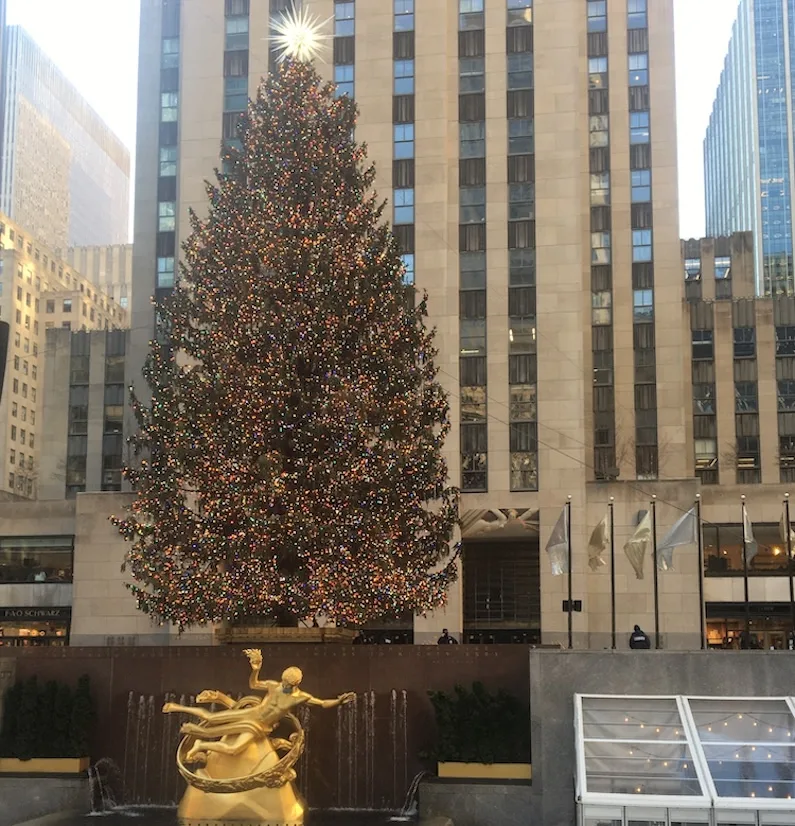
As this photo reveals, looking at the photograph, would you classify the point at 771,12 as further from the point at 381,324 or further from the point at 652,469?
the point at 381,324

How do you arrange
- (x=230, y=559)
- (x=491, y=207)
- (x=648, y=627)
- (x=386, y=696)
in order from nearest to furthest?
(x=386, y=696)
(x=230, y=559)
(x=648, y=627)
(x=491, y=207)

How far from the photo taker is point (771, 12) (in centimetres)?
18725

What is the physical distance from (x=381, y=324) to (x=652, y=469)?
4021cm

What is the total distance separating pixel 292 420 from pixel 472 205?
31.1 m

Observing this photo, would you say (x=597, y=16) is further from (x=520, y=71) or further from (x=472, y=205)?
(x=472, y=205)

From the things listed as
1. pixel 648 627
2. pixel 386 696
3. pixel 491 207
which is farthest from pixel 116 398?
pixel 386 696

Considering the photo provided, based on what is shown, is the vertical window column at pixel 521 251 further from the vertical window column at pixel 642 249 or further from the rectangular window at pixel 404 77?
the vertical window column at pixel 642 249

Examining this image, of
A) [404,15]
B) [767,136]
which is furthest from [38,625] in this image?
[767,136]

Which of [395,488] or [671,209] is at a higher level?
[671,209]

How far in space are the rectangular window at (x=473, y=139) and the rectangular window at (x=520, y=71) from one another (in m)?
2.70

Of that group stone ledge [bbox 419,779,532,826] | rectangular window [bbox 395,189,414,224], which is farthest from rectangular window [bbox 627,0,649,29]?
stone ledge [bbox 419,779,532,826]

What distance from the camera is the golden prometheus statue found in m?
19.7

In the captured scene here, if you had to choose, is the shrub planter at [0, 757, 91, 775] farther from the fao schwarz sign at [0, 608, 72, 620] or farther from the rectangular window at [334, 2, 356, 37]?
the rectangular window at [334, 2, 356, 37]

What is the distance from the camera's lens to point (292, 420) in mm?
31953
